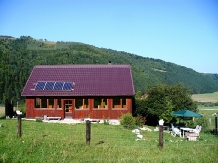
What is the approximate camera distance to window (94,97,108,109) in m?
26.8

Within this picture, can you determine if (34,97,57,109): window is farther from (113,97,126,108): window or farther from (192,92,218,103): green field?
(192,92,218,103): green field

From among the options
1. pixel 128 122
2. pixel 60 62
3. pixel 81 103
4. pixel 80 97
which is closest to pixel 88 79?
pixel 80 97

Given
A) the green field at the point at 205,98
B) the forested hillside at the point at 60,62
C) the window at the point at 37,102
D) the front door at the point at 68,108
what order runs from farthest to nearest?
the green field at the point at 205,98, the forested hillside at the point at 60,62, the window at the point at 37,102, the front door at the point at 68,108

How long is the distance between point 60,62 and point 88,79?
155ft

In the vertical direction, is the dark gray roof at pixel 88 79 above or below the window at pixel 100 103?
above

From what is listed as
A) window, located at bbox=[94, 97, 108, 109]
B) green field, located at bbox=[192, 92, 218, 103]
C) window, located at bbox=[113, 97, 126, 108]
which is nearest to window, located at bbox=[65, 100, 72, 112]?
window, located at bbox=[94, 97, 108, 109]

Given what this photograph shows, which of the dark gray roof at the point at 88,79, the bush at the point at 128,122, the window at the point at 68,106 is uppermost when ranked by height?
the dark gray roof at the point at 88,79

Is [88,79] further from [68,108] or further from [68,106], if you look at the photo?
[68,108]

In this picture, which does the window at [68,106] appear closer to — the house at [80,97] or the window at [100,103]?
the house at [80,97]

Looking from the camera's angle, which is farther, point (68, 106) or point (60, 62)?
point (60, 62)

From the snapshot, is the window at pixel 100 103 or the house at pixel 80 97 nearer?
the house at pixel 80 97

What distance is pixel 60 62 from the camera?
2918 inches

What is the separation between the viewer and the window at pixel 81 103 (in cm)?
2689

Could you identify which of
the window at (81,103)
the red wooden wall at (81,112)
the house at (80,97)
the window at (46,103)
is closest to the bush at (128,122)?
the red wooden wall at (81,112)
